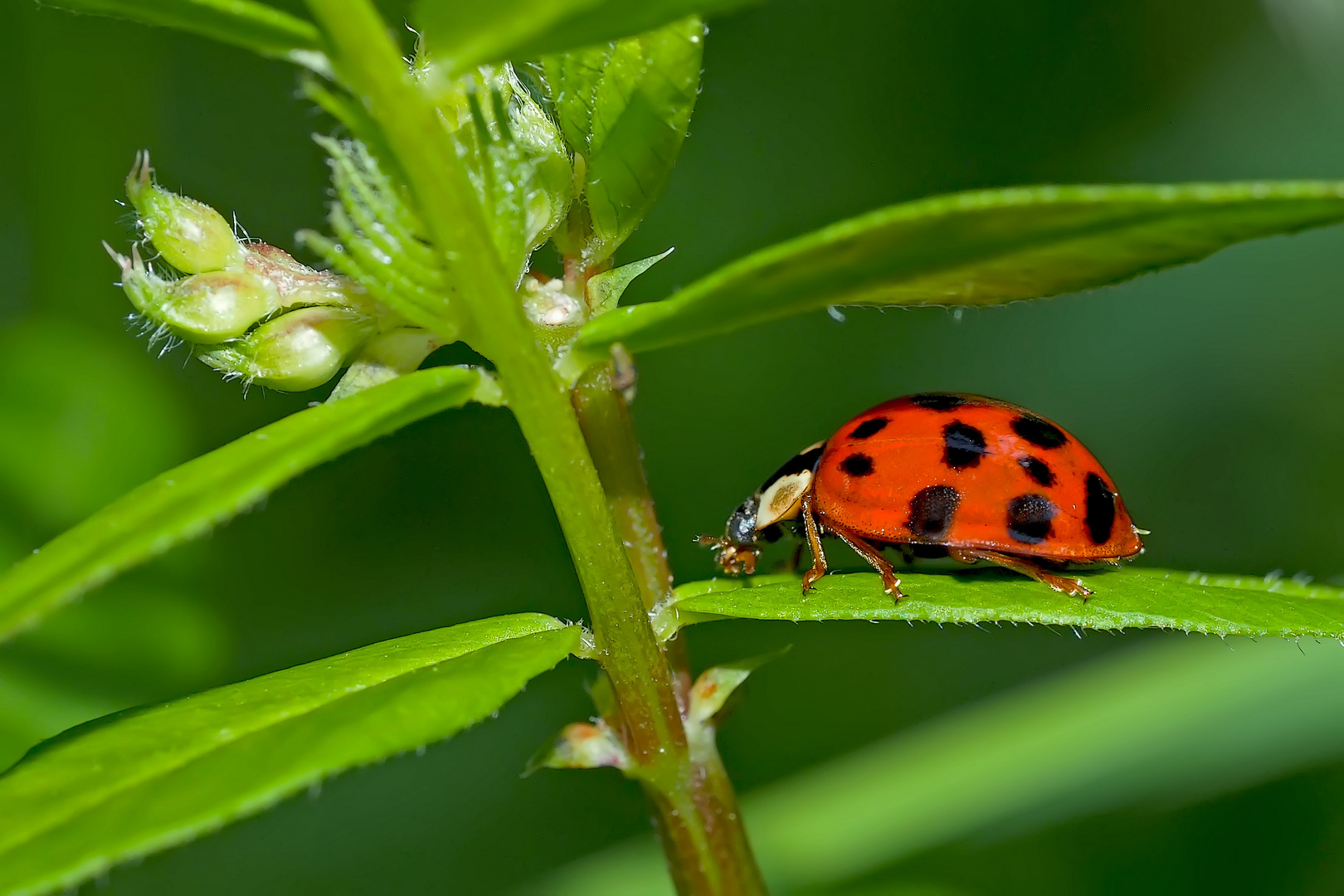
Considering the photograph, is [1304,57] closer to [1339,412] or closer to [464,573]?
[1339,412]

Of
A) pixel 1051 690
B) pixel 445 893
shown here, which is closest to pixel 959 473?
pixel 1051 690

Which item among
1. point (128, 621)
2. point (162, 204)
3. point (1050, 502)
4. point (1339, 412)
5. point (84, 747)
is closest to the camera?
point (84, 747)

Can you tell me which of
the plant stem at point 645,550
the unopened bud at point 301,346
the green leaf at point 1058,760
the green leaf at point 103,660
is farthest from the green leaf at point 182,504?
the green leaf at point 1058,760

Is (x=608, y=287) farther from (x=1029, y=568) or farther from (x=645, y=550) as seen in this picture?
(x=1029, y=568)

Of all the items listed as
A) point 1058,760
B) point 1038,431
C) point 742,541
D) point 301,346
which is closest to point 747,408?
point 1058,760

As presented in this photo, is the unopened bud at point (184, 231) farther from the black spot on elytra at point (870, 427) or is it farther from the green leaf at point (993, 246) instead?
the black spot on elytra at point (870, 427)
